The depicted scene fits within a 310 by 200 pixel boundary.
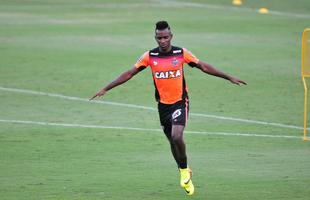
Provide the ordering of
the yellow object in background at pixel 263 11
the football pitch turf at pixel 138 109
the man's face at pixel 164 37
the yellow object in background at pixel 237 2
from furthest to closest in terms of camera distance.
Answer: the yellow object in background at pixel 237 2 → the yellow object in background at pixel 263 11 → the football pitch turf at pixel 138 109 → the man's face at pixel 164 37

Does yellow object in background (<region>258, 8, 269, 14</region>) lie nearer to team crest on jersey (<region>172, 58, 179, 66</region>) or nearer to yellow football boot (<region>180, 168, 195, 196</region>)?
team crest on jersey (<region>172, 58, 179, 66</region>)

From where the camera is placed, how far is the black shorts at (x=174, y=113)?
13647 millimetres

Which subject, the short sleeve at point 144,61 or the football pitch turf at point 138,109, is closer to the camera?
the short sleeve at point 144,61

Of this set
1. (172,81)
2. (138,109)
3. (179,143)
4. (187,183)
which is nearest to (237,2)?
(138,109)

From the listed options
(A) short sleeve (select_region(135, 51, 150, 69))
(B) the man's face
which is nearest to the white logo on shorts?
→ (A) short sleeve (select_region(135, 51, 150, 69))

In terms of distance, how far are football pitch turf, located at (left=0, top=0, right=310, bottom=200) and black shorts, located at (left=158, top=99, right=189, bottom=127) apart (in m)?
0.97

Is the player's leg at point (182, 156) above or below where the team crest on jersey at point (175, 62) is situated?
below

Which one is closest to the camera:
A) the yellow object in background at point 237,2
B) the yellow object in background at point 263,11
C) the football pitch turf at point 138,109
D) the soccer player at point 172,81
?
the soccer player at point 172,81

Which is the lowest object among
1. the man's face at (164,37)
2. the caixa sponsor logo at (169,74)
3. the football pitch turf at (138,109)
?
the football pitch turf at (138,109)

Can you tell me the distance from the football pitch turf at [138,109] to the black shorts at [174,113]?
97cm

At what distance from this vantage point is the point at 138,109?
2205 cm

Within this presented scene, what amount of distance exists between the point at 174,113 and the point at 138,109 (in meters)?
8.36

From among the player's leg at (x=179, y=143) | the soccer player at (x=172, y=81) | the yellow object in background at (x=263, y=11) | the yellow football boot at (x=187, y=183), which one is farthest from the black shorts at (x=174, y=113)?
the yellow object in background at (x=263, y=11)

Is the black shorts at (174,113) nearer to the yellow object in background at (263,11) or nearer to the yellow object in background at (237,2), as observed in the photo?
the yellow object in background at (263,11)
